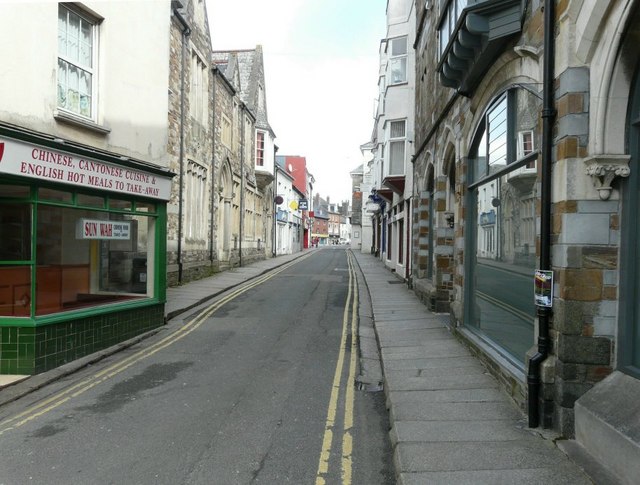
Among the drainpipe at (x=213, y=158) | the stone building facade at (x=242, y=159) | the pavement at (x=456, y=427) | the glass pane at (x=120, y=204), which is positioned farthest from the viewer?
the stone building facade at (x=242, y=159)

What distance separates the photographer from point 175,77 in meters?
15.9

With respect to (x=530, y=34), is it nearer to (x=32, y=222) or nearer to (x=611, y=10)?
(x=611, y=10)

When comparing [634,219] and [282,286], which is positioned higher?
[634,219]

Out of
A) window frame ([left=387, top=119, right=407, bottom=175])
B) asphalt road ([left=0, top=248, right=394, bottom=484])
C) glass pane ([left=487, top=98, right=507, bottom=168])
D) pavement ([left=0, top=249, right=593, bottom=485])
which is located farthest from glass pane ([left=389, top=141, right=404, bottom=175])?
glass pane ([left=487, top=98, right=507, bottom=168])

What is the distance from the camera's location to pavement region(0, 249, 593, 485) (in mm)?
3957

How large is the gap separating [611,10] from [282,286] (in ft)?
50.3

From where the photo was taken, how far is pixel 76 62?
8445 millimetres

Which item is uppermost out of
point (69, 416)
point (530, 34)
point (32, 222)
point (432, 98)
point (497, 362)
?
point (432, 98)

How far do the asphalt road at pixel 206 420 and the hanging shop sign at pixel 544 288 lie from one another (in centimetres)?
216

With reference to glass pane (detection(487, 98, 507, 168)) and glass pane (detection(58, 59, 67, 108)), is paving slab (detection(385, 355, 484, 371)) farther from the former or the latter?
glass pane (detection(58, 59, 67, 108))

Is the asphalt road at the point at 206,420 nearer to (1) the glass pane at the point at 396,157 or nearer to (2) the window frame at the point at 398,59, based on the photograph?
(1) the glass pane at the point at 396,157

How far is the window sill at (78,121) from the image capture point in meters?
7.82

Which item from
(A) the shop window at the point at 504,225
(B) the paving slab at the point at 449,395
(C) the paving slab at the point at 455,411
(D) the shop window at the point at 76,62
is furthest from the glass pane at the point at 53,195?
(A) the shop window at the point at 504,225

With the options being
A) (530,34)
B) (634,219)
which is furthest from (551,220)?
(530,34)
